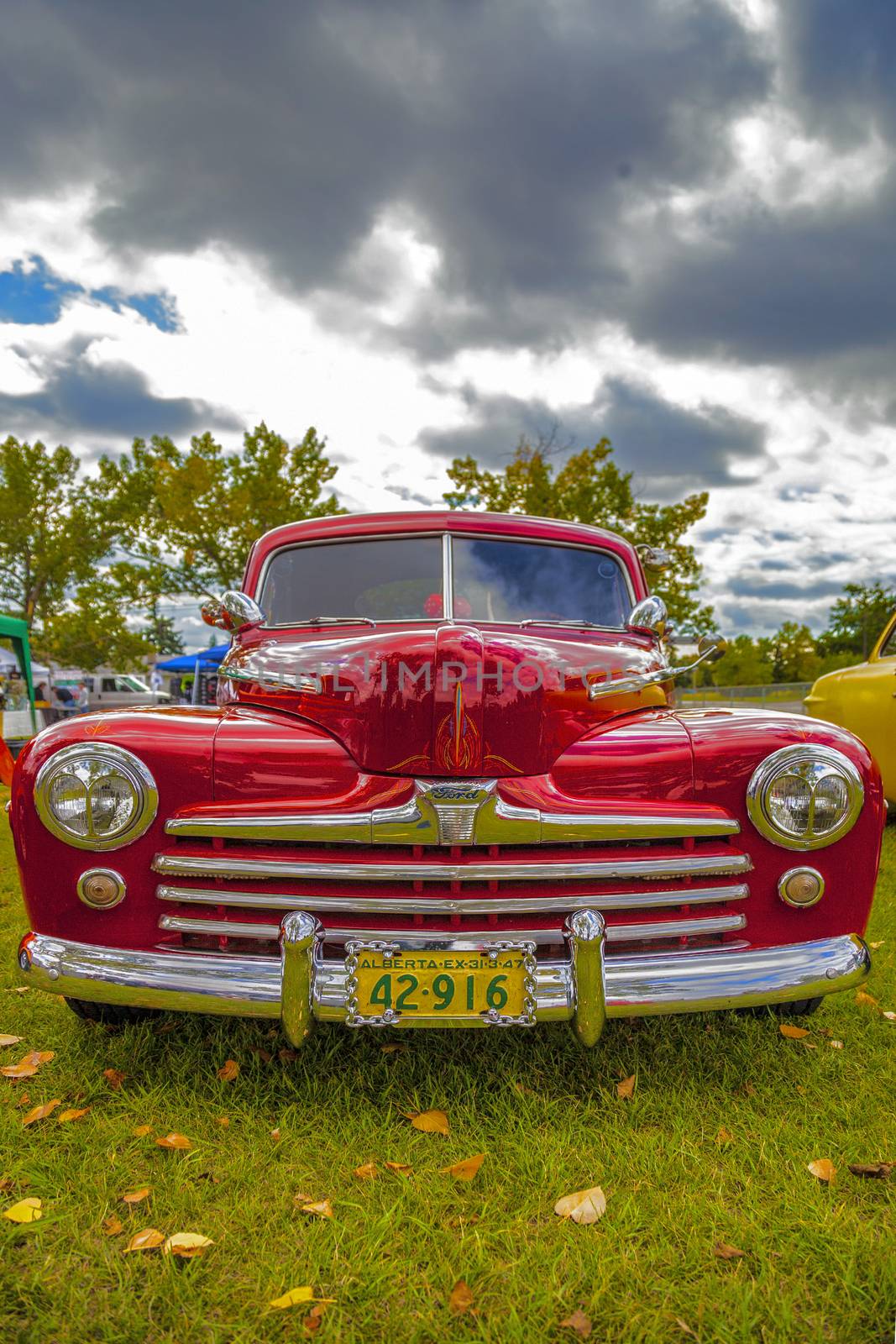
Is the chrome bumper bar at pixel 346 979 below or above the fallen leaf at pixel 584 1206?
above

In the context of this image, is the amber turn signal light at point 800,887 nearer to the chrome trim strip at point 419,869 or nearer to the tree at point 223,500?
the chrome trim strip at point 419,869

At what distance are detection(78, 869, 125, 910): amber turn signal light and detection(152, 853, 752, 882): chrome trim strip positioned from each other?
0.11m

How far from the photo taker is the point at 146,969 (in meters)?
1.83

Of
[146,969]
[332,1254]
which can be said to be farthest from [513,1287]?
[146,969]

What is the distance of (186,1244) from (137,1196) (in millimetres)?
207

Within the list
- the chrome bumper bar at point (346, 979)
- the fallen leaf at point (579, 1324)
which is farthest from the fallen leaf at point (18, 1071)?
the fallen leaf at point (579, 1324)

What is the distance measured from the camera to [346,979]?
68.8 inches

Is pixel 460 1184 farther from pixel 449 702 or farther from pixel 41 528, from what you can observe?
pixel 41 528

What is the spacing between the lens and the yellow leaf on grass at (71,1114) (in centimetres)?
192

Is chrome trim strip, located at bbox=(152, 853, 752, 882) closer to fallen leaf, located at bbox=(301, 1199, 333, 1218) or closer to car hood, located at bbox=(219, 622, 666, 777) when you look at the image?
car hood, located at bbox=(219, 622, 666, 777)

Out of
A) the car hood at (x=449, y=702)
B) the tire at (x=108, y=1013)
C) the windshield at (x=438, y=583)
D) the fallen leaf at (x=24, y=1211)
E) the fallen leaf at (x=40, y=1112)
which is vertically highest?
the windshield at (x=438, y=583)

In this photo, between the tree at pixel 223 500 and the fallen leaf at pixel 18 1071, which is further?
the tree at pixel 223 500

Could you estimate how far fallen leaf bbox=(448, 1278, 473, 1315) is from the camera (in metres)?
1.35

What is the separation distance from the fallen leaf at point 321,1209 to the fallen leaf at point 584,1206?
0.47m
